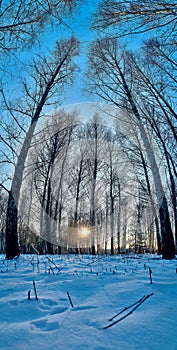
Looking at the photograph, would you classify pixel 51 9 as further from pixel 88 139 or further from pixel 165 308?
pixel 88 139

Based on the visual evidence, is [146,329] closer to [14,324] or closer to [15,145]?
[14,324]

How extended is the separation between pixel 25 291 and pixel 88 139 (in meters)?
14.6

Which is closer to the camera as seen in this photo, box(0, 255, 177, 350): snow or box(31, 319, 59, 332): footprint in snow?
box(0, 255, 177, 350): snow

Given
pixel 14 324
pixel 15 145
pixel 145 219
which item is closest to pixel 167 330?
pixel 14 324

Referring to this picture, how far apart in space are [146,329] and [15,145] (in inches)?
324

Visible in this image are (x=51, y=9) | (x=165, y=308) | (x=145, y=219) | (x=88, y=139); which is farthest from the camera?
(x=145, y=219)

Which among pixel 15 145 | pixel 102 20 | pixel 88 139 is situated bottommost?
pixel 15 145

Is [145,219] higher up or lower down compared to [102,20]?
lower down

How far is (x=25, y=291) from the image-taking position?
2.47 metres

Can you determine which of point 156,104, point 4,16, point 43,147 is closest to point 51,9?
point 4,16

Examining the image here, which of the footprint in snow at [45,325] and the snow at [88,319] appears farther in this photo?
the footprint in snow at [45,325]

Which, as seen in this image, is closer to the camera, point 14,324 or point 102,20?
point 14,324

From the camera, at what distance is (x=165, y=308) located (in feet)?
5.72

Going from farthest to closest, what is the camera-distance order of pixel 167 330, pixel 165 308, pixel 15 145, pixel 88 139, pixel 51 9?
pixel 88 139
pixel 15 145
pixel 51 9
pixel 165 308
pixel 167 330
